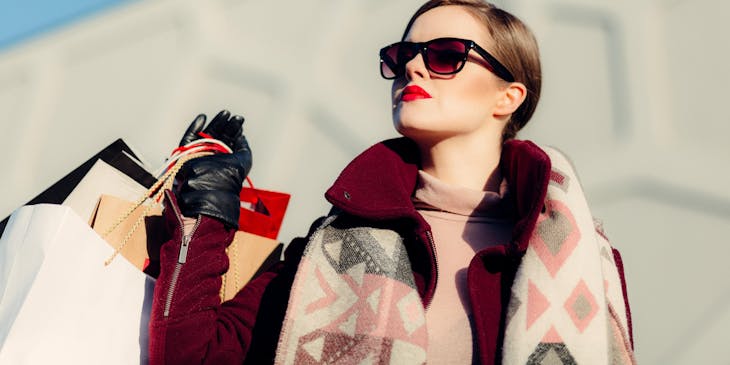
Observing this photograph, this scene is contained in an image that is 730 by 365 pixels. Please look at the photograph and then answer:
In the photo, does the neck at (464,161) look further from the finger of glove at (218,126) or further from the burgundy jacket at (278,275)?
the finger of glove at (218,126)

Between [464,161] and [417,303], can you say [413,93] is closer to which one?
[464,161]

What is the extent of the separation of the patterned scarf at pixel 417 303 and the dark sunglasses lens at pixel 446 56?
1.26ft

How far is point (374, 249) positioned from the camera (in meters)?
1.58

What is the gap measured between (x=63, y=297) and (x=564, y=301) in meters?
1.02

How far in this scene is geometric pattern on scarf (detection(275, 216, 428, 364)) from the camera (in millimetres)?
1439

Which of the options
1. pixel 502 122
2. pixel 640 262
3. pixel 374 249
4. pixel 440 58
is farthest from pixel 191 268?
pixel 640 262

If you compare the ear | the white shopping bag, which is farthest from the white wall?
the white shopping bag

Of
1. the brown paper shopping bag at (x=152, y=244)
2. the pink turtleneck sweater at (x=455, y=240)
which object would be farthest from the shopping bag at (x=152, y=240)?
the pink turtleneck sweater at (x=455, y=240)

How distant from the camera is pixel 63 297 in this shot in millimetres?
1323

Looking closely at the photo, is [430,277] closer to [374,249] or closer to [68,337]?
[374,249]

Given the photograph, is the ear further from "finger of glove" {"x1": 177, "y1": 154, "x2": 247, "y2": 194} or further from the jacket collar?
"finger of glove" {"x1": 177, "y1": 154, "x2": 247, "y2": 194}

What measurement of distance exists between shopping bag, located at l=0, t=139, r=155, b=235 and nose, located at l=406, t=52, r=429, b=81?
75cm

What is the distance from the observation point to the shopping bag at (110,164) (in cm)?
172

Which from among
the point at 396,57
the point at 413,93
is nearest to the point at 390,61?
the point at 396,57
